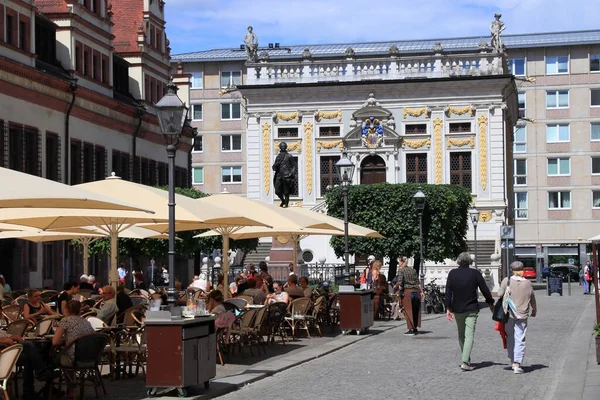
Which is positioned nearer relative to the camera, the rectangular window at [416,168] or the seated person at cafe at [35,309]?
the seated person at cafe at [35,309]

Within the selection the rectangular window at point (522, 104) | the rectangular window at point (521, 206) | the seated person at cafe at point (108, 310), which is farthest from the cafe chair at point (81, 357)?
the rectangular window at point (521, 206)

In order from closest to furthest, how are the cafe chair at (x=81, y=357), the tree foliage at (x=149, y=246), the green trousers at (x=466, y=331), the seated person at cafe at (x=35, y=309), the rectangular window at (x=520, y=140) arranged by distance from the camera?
the cafe chair at (x=81, y=357) < the green trousers at (x=466, y=331) < the seated person at cafe at (x=35, y=309) < the tree foliage at (x=149, y=246) < the rectangular window at (x=520, y=140)

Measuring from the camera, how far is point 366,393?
16094 millimetres

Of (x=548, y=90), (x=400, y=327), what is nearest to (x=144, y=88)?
(x=400, y=327)

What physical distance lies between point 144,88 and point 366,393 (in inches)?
1663

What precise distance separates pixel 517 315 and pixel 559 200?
7339cm

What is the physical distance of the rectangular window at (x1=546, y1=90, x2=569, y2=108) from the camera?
89.8 meters

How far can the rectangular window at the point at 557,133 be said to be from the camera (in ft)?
294

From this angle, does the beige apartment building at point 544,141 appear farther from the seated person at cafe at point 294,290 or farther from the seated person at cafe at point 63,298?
the seated person at cafe at point 63,298

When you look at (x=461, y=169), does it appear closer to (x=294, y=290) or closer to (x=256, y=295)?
(x=294, y=290)

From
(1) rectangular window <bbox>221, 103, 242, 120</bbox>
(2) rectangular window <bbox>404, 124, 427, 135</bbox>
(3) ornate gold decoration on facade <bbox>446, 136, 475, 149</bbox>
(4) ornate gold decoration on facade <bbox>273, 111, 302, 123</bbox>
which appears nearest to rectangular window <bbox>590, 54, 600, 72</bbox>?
(1) rectangular window <bbox>221, 103, 242, 120</bbox>

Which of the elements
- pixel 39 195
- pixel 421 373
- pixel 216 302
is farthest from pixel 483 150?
pixel 39 195

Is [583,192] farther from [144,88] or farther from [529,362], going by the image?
[529,362]

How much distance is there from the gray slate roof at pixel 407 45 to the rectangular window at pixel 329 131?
19511 mm
